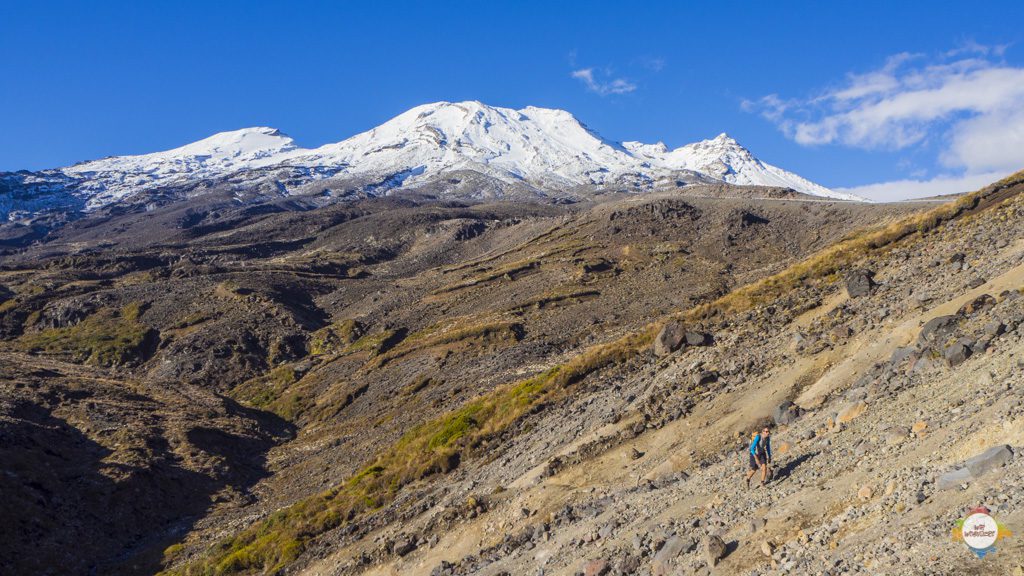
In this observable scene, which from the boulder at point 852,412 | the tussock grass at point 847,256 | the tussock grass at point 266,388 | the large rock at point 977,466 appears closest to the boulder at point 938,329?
the boulder at point 852,412

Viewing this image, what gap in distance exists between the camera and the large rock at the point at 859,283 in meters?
21.4

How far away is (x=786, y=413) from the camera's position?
15.6 meters

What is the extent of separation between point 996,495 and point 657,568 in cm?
489

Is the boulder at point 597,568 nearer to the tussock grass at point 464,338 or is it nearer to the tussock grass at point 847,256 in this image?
the tussock grass at point 847,256

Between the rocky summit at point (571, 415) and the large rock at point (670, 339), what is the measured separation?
8 centimetres

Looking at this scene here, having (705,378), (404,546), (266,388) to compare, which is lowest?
(404,546)

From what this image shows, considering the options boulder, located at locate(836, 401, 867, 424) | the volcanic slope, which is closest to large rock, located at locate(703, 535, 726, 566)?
boulder, located at locate(836, 401, 867, 424)

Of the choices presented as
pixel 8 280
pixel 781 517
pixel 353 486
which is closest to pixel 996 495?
pixel 781 517

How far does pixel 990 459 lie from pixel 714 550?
387 centimetres

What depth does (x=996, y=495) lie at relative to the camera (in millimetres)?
8414

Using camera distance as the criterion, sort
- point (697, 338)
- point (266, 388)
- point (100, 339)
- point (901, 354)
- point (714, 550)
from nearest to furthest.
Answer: point (714, 550) → point (901, 354) → point (697, 338) → point (266, 388) → point (100, 339)

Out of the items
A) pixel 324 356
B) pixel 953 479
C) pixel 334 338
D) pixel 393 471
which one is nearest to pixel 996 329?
pixel 953 479

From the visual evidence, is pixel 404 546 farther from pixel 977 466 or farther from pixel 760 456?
pixel 977 466

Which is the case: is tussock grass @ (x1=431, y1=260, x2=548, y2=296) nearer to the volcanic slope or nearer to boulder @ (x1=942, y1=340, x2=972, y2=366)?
the volcanic slope
